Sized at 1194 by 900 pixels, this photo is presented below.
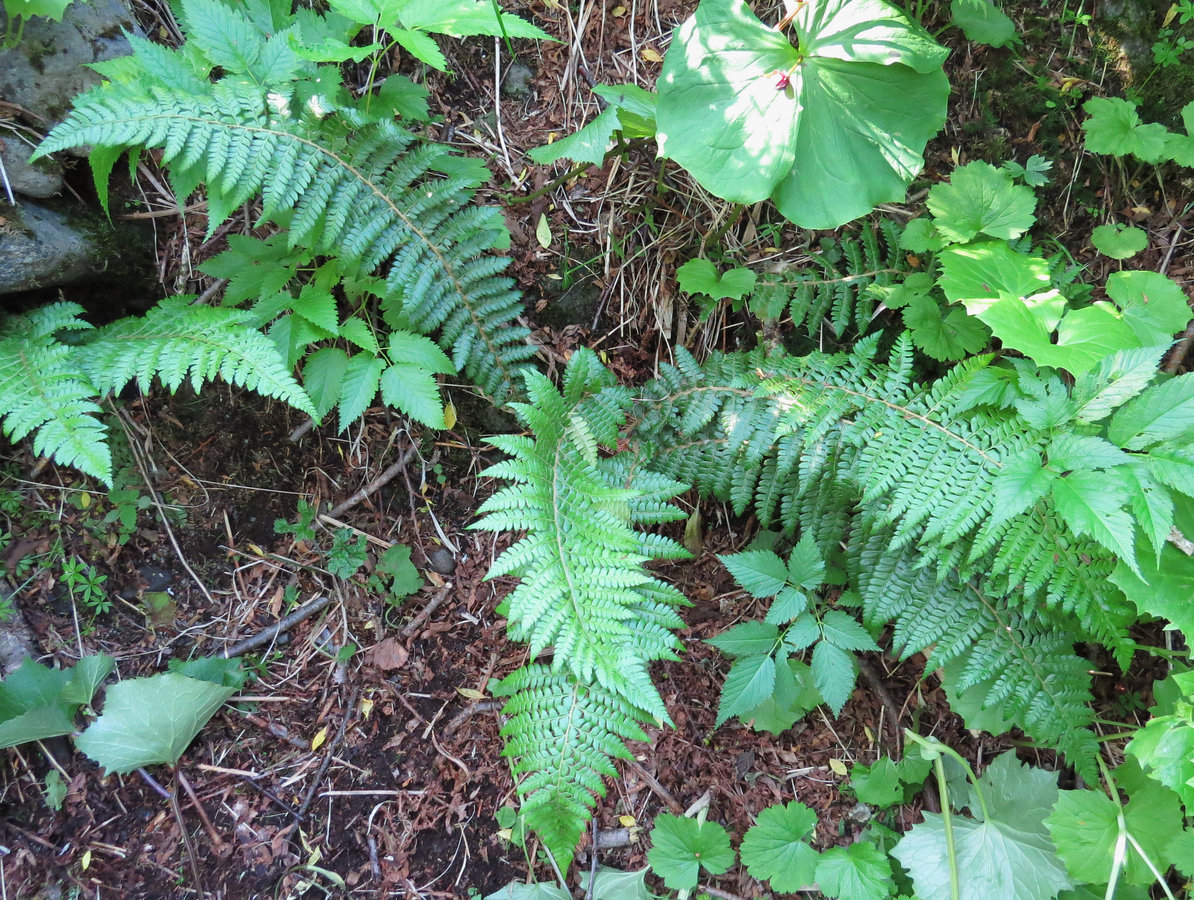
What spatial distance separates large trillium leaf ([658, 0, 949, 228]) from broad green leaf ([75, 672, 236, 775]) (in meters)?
2.47

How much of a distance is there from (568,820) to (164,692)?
1472mm

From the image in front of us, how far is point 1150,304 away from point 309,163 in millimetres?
2818

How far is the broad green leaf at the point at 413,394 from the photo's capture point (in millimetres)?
2438

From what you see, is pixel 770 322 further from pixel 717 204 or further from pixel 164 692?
pixel 164 692

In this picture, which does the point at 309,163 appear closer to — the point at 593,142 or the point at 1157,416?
the point at 593,142

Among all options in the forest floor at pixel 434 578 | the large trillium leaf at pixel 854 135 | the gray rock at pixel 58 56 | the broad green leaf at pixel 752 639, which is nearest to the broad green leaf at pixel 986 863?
the forest floor at pixel 434 578

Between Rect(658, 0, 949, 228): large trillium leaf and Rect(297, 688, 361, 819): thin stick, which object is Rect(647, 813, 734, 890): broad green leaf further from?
Rect(658, 0, 949, 228): large trillium leaf

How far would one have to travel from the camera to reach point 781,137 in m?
2.34

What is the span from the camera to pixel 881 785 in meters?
2.53

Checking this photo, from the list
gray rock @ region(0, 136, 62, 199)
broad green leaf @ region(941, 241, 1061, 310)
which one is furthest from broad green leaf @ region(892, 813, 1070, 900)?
gray rock @ region(0, 136, 62, 199)

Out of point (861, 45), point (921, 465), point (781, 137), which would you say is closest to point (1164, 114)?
point (861, 45)

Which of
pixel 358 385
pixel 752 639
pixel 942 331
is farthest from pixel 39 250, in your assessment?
pixel 942 331

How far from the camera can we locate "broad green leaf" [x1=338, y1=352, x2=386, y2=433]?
7.94 feet

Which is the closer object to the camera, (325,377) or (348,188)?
(348,188)
